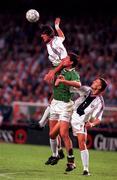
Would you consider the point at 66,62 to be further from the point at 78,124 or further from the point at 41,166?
the point at 41,166

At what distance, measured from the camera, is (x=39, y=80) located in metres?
27.3

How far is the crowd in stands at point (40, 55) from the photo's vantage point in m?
26.2

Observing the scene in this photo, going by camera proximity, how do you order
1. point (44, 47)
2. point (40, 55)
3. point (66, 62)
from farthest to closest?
1. point (44, 47)
2. point (40, 55)
3. point (66, 62)

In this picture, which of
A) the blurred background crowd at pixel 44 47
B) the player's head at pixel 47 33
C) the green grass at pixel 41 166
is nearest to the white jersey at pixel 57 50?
the player's head at pixel 47 33

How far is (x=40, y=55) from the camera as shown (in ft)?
95.5

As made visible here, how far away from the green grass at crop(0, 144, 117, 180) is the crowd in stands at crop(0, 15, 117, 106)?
508 centimetres

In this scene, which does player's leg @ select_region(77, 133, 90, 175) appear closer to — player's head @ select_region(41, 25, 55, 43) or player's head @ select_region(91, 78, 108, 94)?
player's head @ select_region(91, 78, 108, 94)

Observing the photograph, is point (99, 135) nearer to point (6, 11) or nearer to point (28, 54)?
point (28, 54)

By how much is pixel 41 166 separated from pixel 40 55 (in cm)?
1386

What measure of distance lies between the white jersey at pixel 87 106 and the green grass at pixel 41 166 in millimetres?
1125

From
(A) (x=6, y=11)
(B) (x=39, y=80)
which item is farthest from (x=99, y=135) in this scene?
(A) (x=6, y=11)

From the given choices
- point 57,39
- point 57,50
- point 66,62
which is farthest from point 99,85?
point 57,39

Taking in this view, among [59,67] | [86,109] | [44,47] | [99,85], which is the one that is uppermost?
[59,67]

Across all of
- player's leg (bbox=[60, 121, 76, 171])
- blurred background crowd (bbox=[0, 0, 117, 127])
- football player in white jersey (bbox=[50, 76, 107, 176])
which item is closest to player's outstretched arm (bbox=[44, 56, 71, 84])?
football player in white jersey (bbox=[50, 76, 107, 176])
